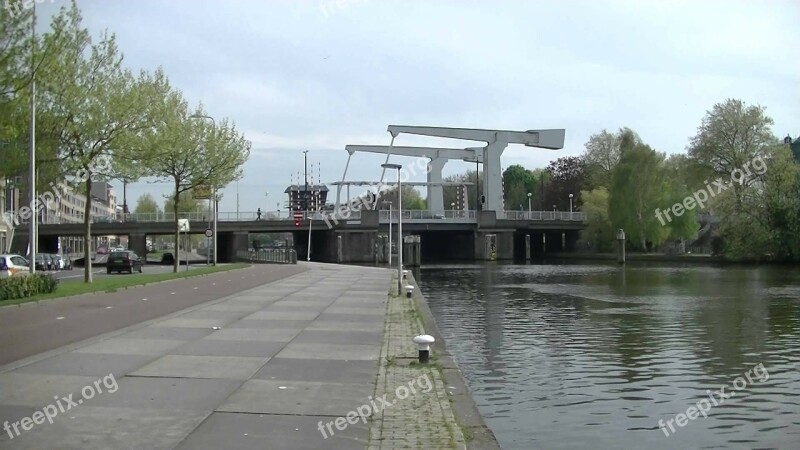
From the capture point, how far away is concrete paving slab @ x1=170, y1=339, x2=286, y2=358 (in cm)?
1261

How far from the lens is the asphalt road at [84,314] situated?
13656 mm

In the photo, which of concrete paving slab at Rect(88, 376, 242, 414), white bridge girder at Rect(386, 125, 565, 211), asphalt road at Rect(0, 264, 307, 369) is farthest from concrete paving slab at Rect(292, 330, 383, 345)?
white bridge girder at Rect(386, 125, 565, 211)

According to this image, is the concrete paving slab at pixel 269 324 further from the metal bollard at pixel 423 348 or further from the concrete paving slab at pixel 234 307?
the metal bollard at pixel 423 348

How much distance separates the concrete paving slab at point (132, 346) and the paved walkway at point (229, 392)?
0.03m

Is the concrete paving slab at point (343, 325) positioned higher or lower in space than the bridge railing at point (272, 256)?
lower

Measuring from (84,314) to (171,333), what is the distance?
467 cm

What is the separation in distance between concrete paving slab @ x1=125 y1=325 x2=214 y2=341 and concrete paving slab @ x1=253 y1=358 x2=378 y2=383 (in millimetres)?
3230

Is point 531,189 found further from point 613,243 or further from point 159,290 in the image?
point 159,290

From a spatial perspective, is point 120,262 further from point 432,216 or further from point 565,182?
point 565,182

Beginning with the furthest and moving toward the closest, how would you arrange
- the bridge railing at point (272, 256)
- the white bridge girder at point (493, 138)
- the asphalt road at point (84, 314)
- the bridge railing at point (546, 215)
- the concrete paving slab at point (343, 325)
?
the bridge railing at point (546, 215), the white bridge girder at point (493, 138), the bridge railing at point (272, 256), the concrete paving slab at point (343, 325), the asphalt road at point (84, 314)

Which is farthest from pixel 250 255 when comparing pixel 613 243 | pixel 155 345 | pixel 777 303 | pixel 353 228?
pixel 155 345

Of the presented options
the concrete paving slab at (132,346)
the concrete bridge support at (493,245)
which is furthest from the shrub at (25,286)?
the concrete bridge support at (493,245)

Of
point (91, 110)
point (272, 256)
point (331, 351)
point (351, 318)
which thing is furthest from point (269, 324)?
point (272, 256)

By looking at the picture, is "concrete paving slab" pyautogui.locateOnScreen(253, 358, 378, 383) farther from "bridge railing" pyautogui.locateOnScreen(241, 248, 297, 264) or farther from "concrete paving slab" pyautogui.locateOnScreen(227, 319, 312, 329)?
"bridge railing" pyautogui.locateOnScreen(241, 248, 297, 264)
